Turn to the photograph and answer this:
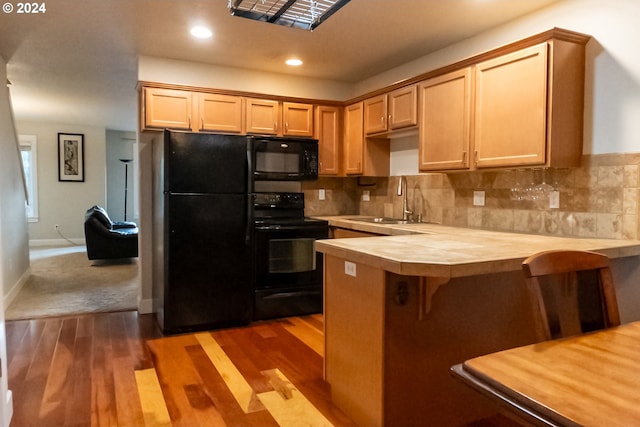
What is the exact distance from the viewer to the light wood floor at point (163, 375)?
2225mm

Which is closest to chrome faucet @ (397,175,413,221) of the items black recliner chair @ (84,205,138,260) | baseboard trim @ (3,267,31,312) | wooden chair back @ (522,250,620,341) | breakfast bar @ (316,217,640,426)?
breakfast bar @ (316,217,640,426)

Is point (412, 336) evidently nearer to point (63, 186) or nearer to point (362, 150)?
point (362, 150)

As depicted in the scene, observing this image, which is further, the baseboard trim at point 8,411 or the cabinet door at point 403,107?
the cabinet door at point 403,107

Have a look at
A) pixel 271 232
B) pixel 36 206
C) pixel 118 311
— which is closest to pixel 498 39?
pixel 271 232

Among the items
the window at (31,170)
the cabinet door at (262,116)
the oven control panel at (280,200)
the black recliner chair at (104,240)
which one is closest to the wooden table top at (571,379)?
the oven control panel at (280,200)

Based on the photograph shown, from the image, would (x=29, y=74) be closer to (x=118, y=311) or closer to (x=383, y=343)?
(x=118, y=311)

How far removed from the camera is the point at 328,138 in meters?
4.48

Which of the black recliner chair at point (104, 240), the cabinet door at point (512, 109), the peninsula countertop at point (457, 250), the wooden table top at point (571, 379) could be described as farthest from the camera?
the black recliner chair at point (104, 240)

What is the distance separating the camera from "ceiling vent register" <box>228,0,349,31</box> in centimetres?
224

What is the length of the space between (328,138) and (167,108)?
1.60 metres

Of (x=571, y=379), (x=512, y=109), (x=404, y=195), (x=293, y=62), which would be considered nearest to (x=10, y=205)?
(x=293, y=62)

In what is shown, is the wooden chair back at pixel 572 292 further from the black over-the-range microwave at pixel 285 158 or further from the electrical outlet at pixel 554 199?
the black over-the-range microwave at pixel 285 158

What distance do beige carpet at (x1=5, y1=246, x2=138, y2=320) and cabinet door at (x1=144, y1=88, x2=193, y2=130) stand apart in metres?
1.85

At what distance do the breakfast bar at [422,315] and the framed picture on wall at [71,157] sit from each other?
7.86 m
